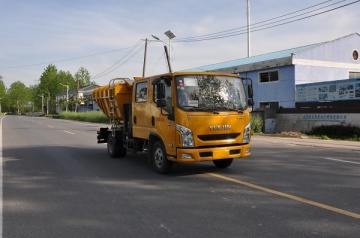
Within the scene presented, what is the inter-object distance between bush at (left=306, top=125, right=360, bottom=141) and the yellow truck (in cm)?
1116

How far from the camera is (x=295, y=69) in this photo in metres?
23.9

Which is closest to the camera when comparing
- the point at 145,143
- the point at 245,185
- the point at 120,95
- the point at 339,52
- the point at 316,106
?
the point at 245,185

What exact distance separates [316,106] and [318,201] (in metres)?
17.0

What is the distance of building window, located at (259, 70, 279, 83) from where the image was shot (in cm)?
2561

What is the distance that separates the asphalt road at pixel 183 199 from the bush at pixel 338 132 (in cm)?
803

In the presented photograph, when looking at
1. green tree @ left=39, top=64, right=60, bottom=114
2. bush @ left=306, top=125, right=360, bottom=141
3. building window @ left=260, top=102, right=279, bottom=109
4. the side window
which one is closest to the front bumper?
the side window

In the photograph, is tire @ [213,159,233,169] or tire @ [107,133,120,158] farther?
tire @ [107,133,120,158]

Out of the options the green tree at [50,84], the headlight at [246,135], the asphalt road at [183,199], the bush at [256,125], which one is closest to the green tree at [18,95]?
the green tree at [50,84]

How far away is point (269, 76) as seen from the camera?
26.2m

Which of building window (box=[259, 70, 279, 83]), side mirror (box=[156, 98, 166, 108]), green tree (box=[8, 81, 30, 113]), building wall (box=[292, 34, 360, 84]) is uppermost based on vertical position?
green tree (box=[8, 81, 30, 113])

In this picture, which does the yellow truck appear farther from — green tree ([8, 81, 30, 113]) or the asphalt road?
green tree ([8, 81, 30, 113])

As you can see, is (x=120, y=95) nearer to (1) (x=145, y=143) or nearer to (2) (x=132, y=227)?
(1) (x=145, y=143)

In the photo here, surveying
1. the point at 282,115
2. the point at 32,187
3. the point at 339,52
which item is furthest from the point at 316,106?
the point at 32,187

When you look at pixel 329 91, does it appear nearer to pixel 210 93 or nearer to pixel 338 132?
pixel 338 132
